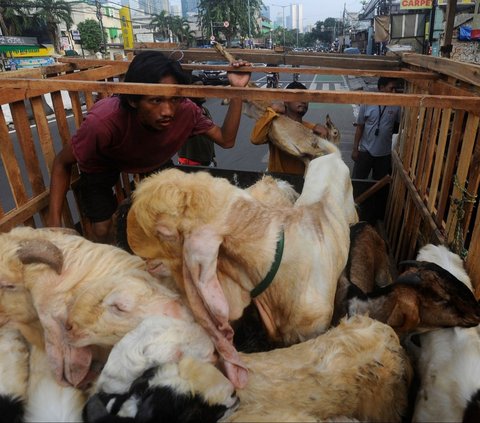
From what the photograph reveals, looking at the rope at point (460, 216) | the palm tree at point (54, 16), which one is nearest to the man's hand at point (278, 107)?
the rope at point (460, 216)

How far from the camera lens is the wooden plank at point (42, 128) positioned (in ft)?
8.95

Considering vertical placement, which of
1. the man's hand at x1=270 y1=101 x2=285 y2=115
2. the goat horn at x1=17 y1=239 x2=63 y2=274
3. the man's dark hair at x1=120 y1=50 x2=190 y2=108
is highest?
the man's dark hair at x1=120 y1=50 x2=190 y2=108

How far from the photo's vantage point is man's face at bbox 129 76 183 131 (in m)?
2.42

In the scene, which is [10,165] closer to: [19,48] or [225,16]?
[19,48]

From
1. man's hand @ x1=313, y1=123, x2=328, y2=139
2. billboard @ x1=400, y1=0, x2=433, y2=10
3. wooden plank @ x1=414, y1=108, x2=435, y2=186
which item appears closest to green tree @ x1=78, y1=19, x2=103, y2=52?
billboard @ x1=400, y1=0, x2=433, y2=10

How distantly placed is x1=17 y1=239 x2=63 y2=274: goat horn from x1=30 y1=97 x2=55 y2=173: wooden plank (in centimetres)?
135

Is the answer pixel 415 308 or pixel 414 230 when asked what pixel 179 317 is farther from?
pixel 414 230

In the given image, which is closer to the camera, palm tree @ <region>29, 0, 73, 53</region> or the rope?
the rope

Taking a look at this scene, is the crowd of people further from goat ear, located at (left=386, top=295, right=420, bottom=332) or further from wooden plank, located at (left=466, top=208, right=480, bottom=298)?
goat ear, located at (left=386, top=295, right=420, bottom=332)

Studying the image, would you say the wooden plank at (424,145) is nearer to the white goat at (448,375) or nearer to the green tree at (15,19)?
the white goat at (448,375)

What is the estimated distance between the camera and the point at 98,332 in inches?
59.2

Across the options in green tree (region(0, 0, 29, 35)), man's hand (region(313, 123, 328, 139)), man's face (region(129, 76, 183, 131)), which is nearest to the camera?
man's face (region(129, 76, 183, 131))

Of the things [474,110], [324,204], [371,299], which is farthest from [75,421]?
[474,110]

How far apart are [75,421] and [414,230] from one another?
257cm
